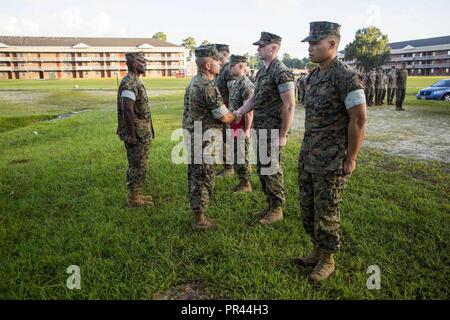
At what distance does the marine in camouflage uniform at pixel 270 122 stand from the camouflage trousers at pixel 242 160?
1.06 meters

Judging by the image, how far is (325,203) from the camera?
290cm

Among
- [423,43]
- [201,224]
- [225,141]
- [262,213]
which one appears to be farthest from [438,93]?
[423,43]

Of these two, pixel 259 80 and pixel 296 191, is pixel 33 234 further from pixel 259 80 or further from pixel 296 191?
pixel 296 191

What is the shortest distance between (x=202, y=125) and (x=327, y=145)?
61.3 inches

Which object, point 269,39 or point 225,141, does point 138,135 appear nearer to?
point 225,141

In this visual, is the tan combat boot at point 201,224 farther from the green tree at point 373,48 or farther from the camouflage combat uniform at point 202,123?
the green tree at point 373,48

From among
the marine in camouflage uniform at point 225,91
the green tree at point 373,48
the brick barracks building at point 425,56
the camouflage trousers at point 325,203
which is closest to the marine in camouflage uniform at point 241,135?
the marine in camouflage uniform at point 225,91

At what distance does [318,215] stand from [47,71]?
89.3 meters

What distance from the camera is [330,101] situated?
282 cm

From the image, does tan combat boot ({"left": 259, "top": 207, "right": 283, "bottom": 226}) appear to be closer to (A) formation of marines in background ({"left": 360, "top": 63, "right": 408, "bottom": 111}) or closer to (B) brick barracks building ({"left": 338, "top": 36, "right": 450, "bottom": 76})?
(A) formation of marines in background ({"left": 360, "top": 63, "right": 408, "bottom": 111})

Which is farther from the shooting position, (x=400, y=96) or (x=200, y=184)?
(x=400, y=96)

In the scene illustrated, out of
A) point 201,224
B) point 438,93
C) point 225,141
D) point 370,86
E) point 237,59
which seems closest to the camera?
point 201,224

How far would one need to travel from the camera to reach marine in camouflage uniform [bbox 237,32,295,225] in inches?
158
